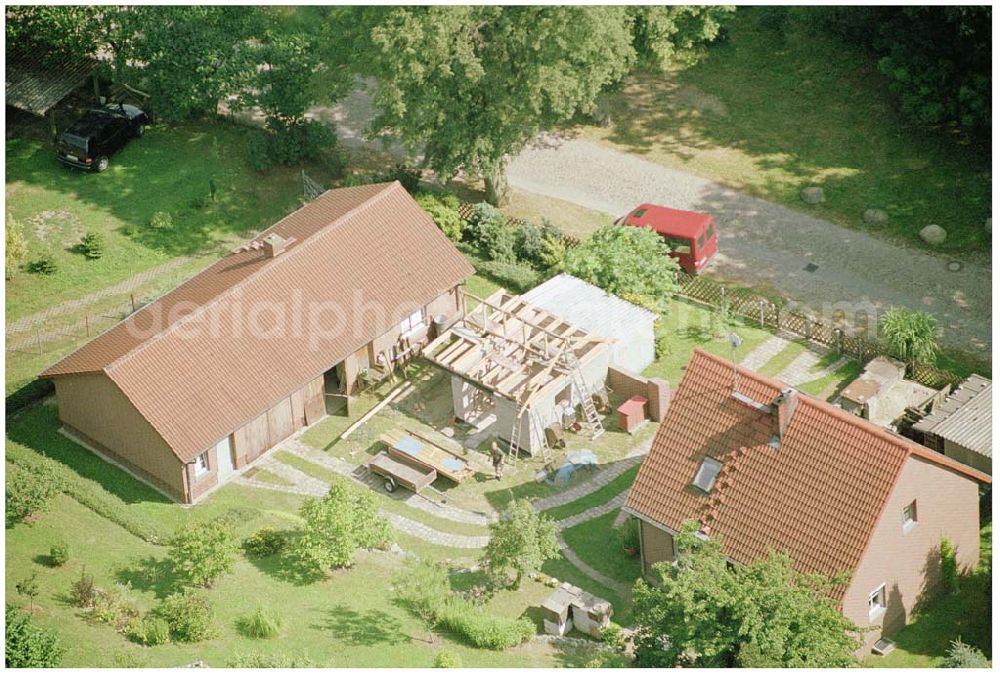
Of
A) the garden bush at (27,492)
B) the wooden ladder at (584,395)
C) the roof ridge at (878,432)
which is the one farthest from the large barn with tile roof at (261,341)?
the roof ridge at (878,432)

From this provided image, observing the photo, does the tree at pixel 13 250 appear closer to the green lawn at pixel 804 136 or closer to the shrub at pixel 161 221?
the shrub at pixel 161 221

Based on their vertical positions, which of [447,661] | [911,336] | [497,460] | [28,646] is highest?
[911,336]

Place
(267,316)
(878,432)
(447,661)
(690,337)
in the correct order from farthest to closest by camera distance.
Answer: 1. (690,337)
2. (267,316)
3. (878,432)
4. (447,661)

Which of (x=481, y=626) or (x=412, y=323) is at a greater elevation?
(x=412, y=323)

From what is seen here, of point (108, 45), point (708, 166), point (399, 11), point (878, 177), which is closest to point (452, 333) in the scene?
point (399, 11)

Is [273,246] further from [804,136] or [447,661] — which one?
[804,136]

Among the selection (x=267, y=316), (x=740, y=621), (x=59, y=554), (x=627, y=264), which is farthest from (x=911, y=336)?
(x=59, y=554)

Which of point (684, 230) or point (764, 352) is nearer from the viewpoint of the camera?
point (764, 352)
